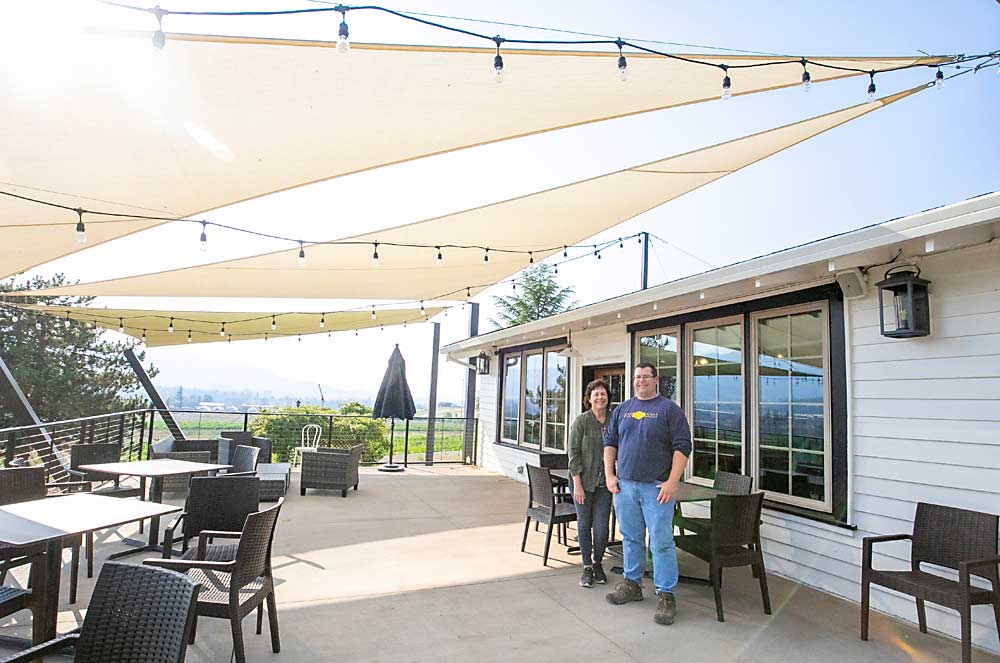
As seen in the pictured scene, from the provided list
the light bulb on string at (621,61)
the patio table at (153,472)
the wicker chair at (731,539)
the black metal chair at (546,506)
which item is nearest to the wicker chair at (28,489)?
the patio table at (153,472)

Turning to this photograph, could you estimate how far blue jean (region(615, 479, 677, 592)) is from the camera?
12.3 feet

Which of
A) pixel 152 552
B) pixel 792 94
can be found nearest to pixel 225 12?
pixel 152 552

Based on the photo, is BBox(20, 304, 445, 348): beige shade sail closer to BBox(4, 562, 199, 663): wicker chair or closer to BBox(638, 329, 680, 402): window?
BBox(638, 329, 680, 402): window

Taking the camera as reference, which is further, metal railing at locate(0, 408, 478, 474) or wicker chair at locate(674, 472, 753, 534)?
metal railing at locate(0, 408, 478, 474)

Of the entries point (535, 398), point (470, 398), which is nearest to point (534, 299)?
point (470, 398)

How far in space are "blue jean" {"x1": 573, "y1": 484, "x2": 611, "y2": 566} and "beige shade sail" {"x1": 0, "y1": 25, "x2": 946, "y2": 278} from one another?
269cm

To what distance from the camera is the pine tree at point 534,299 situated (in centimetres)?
2930

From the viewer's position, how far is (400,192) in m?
5.71

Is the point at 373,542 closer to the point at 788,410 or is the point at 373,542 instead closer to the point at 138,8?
the point at 788,410

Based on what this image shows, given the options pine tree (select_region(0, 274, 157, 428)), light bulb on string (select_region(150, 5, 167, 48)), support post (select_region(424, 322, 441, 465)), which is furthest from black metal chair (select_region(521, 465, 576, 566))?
pine tree (select_region(0, 274, 157, 428))

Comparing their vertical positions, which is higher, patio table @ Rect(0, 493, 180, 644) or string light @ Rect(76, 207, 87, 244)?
string light @ Rect(76, 207, 87, 244)

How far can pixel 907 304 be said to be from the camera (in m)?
3.76

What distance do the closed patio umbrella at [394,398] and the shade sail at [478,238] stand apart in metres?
2.58

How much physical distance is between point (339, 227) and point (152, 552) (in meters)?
3.21
